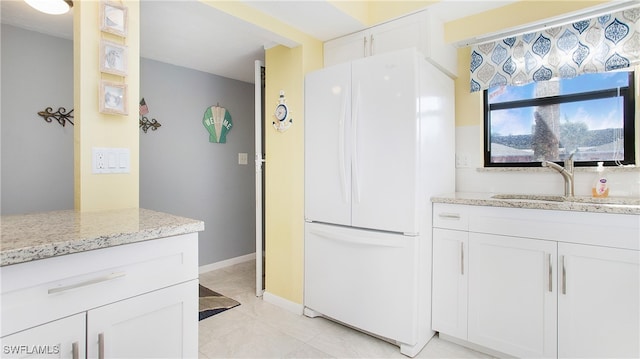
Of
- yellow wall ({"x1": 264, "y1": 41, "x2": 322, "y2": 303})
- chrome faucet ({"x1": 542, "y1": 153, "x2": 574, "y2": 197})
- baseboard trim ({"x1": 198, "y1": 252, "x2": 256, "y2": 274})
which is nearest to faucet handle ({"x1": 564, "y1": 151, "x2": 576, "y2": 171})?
chrome faucet ({"x1": 542, "y1": 153, "x2": 574, "y2": 197})

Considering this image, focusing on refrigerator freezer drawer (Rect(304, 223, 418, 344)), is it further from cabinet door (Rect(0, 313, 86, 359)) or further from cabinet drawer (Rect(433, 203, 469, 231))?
cabinet door (Rect(0, 313, 86, 359))

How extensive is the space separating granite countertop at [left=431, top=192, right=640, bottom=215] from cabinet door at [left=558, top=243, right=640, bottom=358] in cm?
19

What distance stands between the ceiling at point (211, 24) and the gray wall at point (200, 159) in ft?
1.26

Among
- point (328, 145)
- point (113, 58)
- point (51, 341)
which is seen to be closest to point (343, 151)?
point (328, 145)

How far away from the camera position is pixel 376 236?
6.51 feet

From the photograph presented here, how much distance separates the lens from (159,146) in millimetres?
3098

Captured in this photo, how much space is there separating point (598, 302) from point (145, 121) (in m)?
3.56

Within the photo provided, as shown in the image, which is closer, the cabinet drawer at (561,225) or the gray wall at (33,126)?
the cabinet drawer at (561,225)

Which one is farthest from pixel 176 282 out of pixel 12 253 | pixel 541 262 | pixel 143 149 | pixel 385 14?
pixel 143 149

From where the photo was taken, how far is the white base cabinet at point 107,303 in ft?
2.48

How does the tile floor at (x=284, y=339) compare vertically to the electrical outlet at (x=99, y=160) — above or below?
below

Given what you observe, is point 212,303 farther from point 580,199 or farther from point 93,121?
point 580,199

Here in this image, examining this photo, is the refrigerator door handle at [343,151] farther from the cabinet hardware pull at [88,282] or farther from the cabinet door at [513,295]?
the cabinet hardware pull at [88,282]

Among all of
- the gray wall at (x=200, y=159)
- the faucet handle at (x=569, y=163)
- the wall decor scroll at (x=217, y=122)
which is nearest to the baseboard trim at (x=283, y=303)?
the gray wall at (x=200, y=159)
